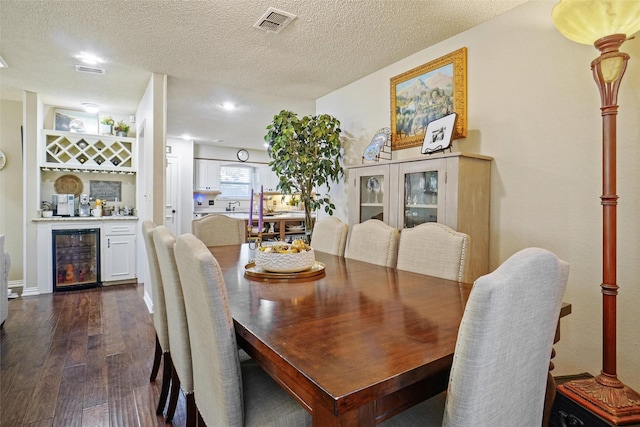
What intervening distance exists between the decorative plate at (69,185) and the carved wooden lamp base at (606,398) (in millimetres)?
5712

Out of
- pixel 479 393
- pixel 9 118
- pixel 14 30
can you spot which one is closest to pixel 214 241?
pixel 14 30

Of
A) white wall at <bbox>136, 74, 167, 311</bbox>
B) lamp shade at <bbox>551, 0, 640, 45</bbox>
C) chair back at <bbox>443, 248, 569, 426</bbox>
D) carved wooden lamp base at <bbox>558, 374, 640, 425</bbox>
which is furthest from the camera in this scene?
white wall at <bbox>136, 74, 167, 311</bbox>

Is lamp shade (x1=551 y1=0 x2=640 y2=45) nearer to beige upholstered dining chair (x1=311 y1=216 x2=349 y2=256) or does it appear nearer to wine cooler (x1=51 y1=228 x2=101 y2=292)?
beige upholstered dining chair (x1=311 y1=216 x2=349 y2=256)

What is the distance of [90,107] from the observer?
466 cm

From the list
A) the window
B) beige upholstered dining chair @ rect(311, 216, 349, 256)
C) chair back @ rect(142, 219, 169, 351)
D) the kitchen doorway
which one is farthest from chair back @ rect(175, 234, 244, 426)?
the window

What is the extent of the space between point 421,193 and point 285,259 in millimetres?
1344

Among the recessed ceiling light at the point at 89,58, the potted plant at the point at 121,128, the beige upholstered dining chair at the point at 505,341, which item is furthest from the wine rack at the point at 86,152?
the beige upholstered dining chair at the point at 505,341

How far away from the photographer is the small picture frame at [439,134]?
8.22 ft

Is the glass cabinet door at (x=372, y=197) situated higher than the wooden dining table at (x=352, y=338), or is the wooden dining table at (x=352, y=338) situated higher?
the glass cabinet door at (x=372, y=197)

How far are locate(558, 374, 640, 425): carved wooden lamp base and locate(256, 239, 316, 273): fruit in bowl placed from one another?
1.32 meters

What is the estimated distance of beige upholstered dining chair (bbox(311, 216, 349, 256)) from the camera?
8.59ft

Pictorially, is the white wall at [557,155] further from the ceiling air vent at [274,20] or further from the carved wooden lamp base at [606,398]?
the ceiling air vent at [274,20]

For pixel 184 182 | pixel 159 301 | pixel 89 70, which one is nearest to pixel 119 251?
pixel 89 70

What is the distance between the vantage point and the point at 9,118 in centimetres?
434
